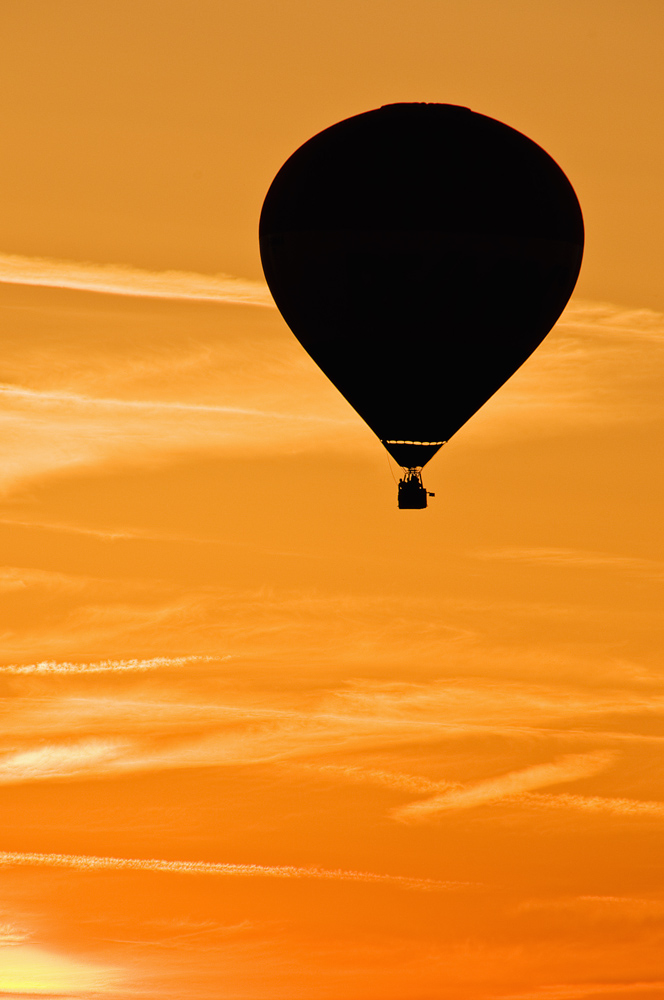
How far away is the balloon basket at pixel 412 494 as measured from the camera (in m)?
72.9

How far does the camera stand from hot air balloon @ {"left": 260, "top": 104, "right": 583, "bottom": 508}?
7231 cm

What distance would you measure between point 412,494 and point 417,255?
561 cm

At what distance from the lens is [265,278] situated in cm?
7525

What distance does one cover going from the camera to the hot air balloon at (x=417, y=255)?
237ft

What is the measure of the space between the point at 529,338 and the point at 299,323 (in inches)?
218

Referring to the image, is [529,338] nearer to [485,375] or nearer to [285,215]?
[485,375]

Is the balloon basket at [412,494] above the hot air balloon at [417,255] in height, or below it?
below

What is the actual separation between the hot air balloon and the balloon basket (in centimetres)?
2

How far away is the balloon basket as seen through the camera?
72875 millimetres

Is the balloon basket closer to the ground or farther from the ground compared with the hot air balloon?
closer to the ground

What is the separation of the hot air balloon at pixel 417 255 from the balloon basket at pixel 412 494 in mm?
24

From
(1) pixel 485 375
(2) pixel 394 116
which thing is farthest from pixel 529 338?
(2) pixel 394 116

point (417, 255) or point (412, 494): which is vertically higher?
point (417, 255)

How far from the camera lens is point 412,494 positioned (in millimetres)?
73000
